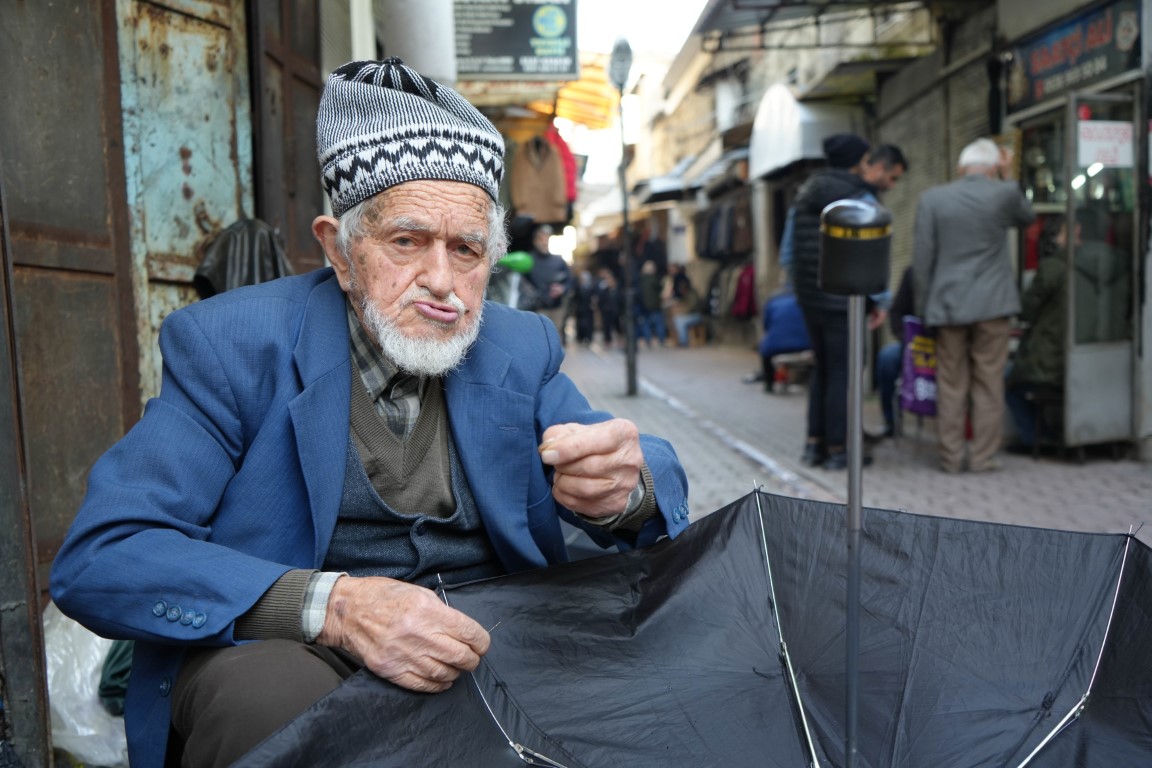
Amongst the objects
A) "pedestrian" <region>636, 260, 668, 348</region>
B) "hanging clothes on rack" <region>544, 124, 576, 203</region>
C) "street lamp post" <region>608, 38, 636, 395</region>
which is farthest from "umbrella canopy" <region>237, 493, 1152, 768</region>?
"pedestrian" <region>636, 260, 668, 348</region>

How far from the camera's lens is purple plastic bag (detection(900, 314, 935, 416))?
7.47 meters

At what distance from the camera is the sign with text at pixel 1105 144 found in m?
6.93

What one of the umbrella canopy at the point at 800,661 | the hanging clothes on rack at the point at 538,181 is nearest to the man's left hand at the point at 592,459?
the umbrella canopy at the point at 800,661

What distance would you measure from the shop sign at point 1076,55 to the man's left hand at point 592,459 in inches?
270

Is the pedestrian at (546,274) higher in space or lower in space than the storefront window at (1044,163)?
lower

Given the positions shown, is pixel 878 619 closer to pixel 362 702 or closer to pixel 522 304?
pixel 362 702

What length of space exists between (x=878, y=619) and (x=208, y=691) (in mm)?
1121

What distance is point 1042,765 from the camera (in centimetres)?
160

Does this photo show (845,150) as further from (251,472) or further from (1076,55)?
(251,472)

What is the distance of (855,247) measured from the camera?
1.50 m

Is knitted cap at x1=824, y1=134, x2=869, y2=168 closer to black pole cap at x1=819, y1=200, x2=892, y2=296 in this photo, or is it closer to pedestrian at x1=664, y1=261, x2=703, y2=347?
black pole cap at x1=819, y1=200, x2=892, y2=296

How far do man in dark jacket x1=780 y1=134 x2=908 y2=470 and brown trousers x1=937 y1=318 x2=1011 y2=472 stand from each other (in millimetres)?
547

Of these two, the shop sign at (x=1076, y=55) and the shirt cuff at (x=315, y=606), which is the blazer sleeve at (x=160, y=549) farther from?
the shop sign at (x=1076, y=55)

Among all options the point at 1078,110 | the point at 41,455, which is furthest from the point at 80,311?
the point at 1078,110
